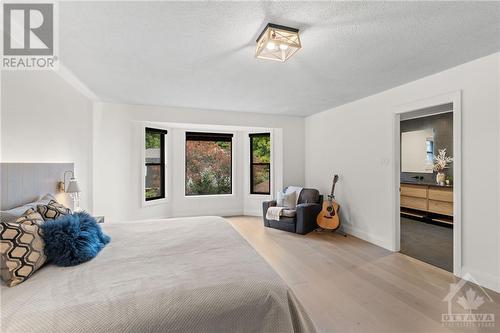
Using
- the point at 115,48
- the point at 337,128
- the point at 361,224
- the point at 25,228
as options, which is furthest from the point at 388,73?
the point at 25,228

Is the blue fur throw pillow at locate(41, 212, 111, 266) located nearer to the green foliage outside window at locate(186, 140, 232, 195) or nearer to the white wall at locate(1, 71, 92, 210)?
the white wall at locate(1, 71, 92, 210)

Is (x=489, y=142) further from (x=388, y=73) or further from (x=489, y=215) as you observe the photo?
(x=388, y=73)

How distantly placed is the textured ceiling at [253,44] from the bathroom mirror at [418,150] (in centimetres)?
306

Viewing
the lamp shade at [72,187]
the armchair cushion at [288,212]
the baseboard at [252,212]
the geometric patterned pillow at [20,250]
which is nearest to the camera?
the geometric patterned pillow at [20,250]

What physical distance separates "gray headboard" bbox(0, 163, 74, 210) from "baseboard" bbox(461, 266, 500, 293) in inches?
177

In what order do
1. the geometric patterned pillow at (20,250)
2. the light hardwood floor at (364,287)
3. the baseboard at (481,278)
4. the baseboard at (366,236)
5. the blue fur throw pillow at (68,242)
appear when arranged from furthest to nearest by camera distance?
the baseboard at (366,236) < the baseboard at (481,278) < the light hardwood floor at (364,287) < the blue fur throw pillow at (68,242) < the geometric patterned pillow at (20,250)

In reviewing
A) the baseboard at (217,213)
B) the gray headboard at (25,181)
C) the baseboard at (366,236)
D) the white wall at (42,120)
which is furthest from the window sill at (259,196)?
the gray headboard at (25,181)

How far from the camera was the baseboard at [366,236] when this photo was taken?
11.5 ft

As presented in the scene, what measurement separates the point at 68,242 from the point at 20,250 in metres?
0.23

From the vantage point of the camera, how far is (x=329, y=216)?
13.8 feet

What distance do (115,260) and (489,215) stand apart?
353cm

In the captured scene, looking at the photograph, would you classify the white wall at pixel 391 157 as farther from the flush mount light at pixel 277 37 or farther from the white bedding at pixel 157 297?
the white bedding at pixel 157 297

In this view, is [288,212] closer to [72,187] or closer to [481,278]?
[481,278]

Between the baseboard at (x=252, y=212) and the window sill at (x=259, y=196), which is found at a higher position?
the window sill at (x=259, y=196)
